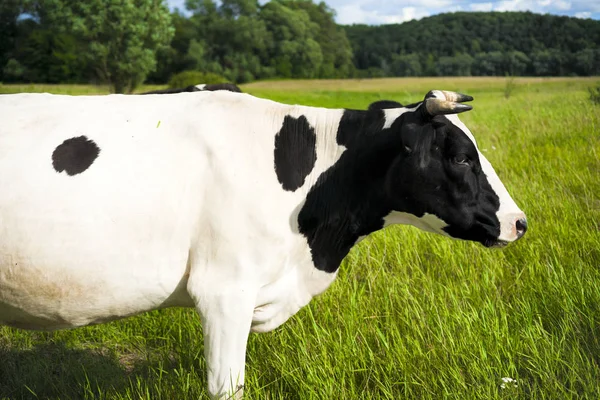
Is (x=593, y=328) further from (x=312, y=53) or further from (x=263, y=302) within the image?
(x=312, y=53)

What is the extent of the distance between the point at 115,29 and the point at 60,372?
4203cm

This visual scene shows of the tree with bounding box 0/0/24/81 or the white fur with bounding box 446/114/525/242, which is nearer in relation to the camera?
the white fur with bounding box 446/114/525/242

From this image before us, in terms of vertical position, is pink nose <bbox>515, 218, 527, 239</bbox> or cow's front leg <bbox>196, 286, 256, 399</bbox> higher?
pink nose <bbox>515, 218, 527, 239</bbox>

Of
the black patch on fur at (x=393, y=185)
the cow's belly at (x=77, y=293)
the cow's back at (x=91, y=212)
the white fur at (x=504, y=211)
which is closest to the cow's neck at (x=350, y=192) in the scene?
the black patch on fur at (x=393, y=185)

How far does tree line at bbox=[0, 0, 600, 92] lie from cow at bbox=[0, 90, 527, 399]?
80.6 ft

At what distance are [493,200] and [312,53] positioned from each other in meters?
91.9

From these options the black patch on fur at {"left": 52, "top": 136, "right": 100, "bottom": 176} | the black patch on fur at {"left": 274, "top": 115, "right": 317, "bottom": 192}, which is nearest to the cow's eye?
the black patch on fur at {"left": 274, "top": 115, "right": 317, "bottom": 192}

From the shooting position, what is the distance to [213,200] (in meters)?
2.97

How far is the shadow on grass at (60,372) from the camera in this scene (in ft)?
13.0

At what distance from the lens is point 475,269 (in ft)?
15.6

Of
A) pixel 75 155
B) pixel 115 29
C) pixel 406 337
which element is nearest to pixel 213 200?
pixel 75 155

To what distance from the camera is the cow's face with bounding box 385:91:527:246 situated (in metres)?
3.11

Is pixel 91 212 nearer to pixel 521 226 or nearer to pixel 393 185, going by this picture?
pixel 393 185

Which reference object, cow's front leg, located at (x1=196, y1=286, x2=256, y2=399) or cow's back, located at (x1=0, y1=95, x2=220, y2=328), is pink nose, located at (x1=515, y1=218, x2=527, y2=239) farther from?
cow's back, located at (x1=0, y1=95, x2=220, y2=328)
